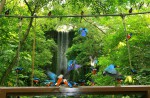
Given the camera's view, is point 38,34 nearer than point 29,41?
No

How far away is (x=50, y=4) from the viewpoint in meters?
4.60

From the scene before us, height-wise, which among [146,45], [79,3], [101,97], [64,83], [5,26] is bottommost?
[101,97]

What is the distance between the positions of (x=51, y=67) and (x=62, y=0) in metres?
4.70

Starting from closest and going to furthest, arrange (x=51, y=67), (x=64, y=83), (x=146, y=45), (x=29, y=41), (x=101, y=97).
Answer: (x=64, y=83), (x=146, y=45), (x=101, y=97), (x=29, y=41), (x=51, y=67)

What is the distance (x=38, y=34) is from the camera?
5891 mm

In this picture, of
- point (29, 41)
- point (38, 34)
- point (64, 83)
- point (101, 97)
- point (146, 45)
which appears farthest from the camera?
point (38, 34)

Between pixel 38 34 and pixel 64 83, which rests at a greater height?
pixel 38 34

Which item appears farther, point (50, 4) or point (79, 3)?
point (50, 4)

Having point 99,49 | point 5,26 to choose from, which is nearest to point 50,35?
point 99,49

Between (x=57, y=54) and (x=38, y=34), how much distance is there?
3173 mm

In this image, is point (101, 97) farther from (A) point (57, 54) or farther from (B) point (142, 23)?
(A) point (57, 54)

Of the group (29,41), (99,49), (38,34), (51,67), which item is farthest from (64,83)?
(51,67)

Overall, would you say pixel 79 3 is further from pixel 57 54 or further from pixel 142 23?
pixel 57 54

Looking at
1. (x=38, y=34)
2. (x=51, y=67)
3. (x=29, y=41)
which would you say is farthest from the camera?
(x=51, y=67)
